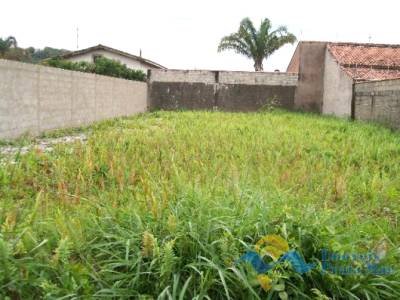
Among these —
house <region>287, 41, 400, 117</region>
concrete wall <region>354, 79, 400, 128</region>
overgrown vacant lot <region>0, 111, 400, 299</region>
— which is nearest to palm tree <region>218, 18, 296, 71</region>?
house <region>287, 41, 400, 117</region>

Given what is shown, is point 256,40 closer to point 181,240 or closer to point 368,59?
point 368,59

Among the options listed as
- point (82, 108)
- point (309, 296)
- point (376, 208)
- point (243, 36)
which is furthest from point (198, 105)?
point (309, 296)

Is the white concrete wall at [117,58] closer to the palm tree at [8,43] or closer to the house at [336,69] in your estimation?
the palm tree at [8,43]

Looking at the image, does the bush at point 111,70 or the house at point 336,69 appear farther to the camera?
the bush at point 111,70

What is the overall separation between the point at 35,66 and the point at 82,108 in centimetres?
268

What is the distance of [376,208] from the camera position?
3510 mm

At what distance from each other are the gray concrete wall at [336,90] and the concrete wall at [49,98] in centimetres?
798

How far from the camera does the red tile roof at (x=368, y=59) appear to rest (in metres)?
14.7

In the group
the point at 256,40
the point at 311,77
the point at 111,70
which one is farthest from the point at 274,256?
the point at 256,40

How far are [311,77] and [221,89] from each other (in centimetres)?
408

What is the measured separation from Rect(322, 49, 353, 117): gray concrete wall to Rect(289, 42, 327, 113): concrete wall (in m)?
0.42

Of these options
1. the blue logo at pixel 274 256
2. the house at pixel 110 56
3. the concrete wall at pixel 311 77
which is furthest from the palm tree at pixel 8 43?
the blue logo at pixel 274 256

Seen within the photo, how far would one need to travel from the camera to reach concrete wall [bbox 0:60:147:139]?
6.83 m

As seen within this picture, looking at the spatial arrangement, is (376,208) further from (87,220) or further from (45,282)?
(45,282)
